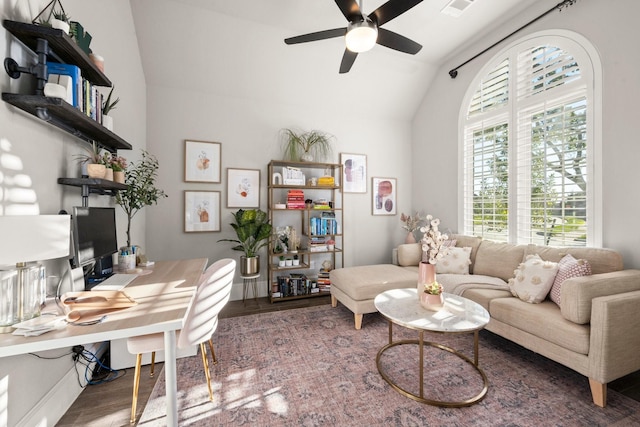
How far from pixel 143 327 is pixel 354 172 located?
11.7 ft

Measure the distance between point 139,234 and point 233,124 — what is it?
70.7 inches

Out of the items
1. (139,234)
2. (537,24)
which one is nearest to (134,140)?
(139,234)

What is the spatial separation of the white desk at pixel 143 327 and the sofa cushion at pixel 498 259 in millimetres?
2990

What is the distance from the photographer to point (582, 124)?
250cm

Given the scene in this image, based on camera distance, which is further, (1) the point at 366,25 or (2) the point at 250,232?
(2) the point at 250,232

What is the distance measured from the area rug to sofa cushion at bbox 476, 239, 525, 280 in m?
0.71

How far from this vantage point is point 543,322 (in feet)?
6.23

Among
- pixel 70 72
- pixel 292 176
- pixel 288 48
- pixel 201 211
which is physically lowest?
pixel 201 211

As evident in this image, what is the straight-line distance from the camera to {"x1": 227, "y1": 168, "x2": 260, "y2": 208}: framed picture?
141 inches

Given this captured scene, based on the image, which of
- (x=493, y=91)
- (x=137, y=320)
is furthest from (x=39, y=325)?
(x=493, y=91)

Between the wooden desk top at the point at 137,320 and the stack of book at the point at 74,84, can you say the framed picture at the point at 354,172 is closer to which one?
the wooden desk top at the point at 137,320

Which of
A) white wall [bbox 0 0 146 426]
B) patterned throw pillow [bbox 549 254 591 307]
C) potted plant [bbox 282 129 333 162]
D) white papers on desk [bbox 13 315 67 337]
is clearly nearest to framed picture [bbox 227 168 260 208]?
potted plant [bbox 282 129 333 162]

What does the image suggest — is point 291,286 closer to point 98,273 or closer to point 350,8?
point 98,273

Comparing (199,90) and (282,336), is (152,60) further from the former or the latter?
(282,336)
